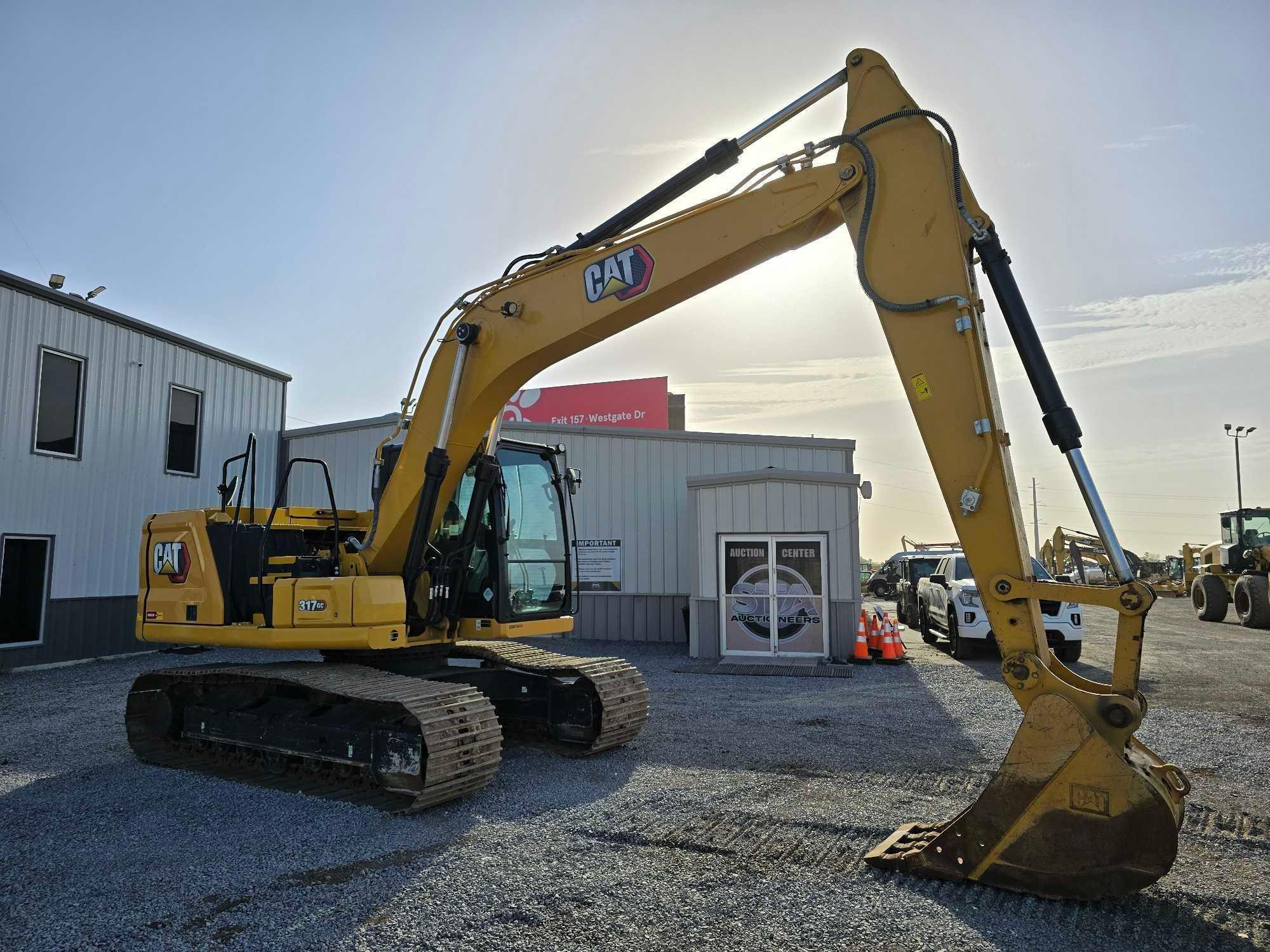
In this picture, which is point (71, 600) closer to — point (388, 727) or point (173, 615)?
point (173, 615)

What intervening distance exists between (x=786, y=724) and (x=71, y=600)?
11.9 meters

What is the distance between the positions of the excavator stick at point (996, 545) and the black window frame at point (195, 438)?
14495 millimetres

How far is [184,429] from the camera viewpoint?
16.4 m

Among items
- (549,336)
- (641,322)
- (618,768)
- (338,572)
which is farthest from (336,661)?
(641,322)

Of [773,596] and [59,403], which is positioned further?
[59,403]

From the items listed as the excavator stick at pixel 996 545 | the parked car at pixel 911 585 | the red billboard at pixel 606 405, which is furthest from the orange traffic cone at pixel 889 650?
the red billboard at pixel 606 405

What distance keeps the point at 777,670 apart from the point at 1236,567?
54.7 ft

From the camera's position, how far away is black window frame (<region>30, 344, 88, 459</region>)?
13.5m

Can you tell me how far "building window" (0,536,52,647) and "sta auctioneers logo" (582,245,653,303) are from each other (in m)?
11.7

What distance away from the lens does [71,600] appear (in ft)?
46.2

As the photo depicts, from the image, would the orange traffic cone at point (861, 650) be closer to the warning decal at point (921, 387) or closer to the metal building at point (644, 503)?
the metal building at point (644, 503)

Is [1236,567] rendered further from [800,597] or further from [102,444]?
Answer: [102,444]

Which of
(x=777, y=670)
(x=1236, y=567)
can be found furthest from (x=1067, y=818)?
(x=1236, y=567)

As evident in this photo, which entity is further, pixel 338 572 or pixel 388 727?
pixel 338 572
